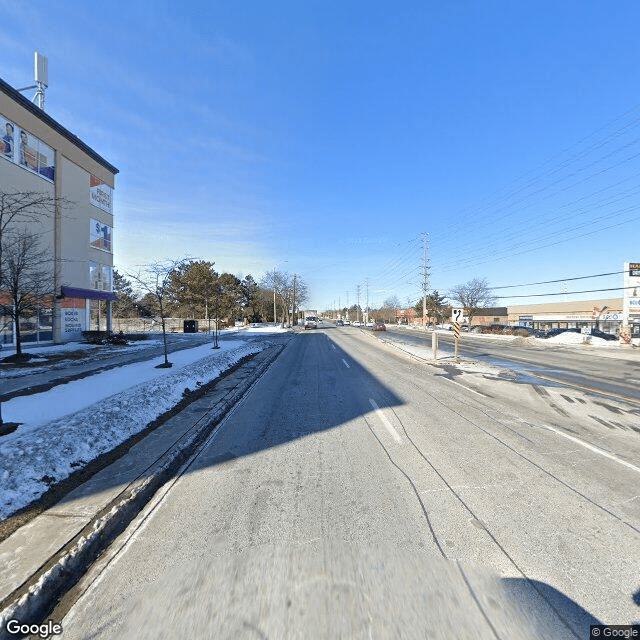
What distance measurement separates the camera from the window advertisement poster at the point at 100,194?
30500 mm

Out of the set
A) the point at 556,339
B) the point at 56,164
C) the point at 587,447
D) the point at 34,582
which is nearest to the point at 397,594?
the point at 34,582

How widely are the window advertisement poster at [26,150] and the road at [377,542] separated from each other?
2498cm

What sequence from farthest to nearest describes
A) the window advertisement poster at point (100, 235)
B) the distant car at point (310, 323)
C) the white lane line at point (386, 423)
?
the distant car at point (310, 323)
the window advertisement poster at point (100, 235)
the white lane line at point (386, 423)

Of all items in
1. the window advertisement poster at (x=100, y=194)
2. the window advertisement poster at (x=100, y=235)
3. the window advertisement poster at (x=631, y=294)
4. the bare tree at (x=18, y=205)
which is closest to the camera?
the bare tree at (x=18, y=205)

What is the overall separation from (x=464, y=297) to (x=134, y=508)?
7878 cm

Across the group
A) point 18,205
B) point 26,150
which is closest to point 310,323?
point 26,150

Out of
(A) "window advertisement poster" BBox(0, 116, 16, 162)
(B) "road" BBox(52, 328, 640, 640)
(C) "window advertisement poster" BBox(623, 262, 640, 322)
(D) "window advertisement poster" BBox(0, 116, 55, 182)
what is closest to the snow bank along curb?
(B) "road" BBox(52, 328, 640, 640)

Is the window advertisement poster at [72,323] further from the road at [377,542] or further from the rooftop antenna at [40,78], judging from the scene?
the road at [377,542]

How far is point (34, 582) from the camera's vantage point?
9.19 feet

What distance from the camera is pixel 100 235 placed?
3144cm

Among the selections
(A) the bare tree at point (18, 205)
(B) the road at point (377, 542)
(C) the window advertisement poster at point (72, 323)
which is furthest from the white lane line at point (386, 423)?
(C) the window advertisement poster at point (72, 323)

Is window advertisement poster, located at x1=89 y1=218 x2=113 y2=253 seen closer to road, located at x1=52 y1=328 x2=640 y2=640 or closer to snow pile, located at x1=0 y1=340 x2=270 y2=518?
snow pile, located at x1=0 y1=340 x2=270 y2=518

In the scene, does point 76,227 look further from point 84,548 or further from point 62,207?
point 84,548

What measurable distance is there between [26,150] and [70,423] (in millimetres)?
25099
